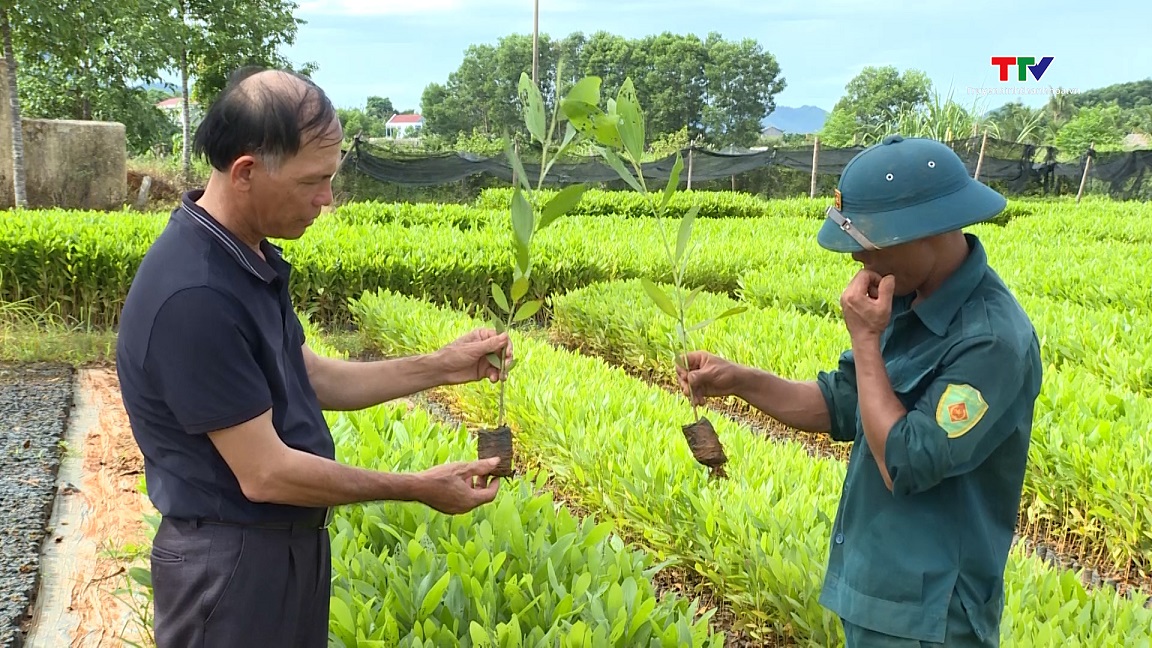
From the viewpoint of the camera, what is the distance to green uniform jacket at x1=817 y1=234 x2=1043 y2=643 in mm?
1443

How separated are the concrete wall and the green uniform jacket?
14.2m

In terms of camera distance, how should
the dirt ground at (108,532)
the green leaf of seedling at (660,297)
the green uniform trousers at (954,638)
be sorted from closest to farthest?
the green uniform trousers at (954,638) < the green leaf of seedling at (660,297) < the dirt ground at (108,532)

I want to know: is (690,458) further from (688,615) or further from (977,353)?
(977,353)

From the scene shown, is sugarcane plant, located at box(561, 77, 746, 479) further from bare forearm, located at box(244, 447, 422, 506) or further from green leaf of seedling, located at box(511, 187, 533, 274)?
bare forearm, located at box(244, 447, 422, 506)

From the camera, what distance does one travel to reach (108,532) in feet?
12.8

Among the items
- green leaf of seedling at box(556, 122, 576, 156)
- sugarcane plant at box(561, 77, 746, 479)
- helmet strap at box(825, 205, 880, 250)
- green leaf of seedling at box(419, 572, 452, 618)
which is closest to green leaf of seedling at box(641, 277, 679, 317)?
sugarcane plant at box(561, 77, 746, 479)

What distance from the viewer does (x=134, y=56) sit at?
16.0 m

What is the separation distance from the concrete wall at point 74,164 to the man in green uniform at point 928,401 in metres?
14.2

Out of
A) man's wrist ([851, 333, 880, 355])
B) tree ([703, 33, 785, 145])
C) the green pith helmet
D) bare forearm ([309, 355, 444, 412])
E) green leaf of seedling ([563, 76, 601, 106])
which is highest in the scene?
tree ([703, 33, 785, 145])

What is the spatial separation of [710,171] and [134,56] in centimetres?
1315

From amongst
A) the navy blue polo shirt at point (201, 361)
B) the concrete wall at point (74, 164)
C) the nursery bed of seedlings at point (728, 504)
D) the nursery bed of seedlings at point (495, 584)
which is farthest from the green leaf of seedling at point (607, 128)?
the concrete wall at point (74, 164)

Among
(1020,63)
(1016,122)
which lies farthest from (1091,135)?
(1020,63)

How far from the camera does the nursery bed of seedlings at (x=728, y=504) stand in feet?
8.07

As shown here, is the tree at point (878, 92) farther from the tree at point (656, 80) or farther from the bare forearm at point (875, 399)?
the bare forearm at point (875, 399)
